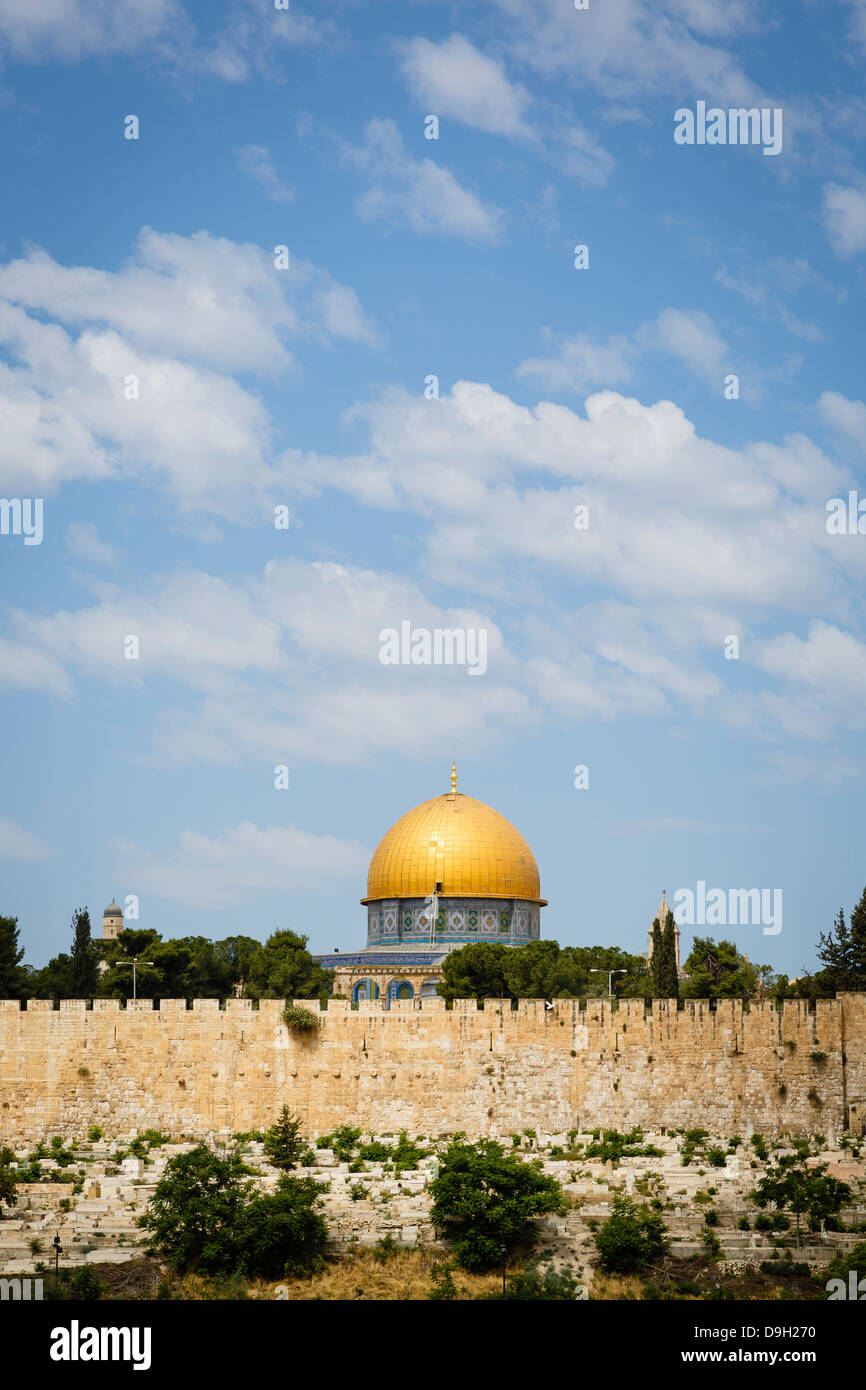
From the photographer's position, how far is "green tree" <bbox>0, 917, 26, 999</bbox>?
47344mm

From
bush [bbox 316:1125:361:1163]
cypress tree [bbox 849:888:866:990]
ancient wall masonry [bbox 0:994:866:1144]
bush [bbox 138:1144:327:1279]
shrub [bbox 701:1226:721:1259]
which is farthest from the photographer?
cypress tree [bbox 849:888:866:990]

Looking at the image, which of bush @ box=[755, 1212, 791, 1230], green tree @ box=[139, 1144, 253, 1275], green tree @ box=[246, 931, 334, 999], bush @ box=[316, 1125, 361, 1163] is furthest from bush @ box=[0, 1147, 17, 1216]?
green tree @ box=[246, 931, 334, 999]

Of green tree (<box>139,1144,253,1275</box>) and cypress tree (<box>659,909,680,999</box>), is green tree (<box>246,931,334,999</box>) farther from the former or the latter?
green tree (<box>139,1144,253,1275</box>)

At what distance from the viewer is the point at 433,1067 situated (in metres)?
35.1

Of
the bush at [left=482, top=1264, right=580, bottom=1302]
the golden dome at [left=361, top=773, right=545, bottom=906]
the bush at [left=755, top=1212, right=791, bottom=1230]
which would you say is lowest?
the bush at [left=482, top=1264, right=580, bottom=1302]

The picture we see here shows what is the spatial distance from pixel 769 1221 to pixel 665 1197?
220cm

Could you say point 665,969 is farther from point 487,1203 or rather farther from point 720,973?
point 487,1203

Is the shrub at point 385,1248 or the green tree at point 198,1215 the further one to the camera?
the shrub at point 385,1248

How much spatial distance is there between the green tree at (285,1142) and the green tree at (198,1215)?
2.87 m

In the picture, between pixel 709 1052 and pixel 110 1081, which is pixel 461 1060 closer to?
pixel 709 1052

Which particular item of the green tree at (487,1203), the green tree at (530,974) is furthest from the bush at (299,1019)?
the green tree at (530,974)

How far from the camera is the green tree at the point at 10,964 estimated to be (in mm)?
47344

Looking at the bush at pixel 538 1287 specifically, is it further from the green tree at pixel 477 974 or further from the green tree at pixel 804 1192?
the green tree at pixel 477 974

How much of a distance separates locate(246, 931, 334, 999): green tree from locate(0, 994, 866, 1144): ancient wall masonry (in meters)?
17.0
